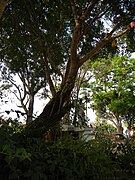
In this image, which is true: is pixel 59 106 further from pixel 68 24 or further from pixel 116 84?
pixel 116 84

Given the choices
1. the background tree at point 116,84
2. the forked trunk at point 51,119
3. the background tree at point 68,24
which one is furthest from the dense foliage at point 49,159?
the background tree at point 116,84

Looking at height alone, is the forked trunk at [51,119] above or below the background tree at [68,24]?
below

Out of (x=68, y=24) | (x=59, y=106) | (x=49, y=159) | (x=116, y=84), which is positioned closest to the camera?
(x=49, y=159)

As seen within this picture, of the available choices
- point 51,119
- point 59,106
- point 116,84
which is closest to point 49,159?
point 51,119

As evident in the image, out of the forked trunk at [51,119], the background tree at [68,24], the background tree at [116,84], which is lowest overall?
the forked trunk at [51,119]

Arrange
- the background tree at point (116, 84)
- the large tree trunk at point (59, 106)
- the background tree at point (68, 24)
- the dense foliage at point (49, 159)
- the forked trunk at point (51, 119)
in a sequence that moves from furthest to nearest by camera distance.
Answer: the background tree at point (116, 84) → the background tree at point (68, 24) → the large tree trunk at point (59, 106) → the forked trunk at point (51, 119) → the dense foliage at point (49, 159)

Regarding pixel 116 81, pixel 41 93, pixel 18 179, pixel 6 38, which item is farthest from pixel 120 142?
pixel 116 81

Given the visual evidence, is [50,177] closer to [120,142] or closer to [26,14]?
[120,142]

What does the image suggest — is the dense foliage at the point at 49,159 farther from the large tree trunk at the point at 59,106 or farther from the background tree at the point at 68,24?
the background tree at the point at 68,24

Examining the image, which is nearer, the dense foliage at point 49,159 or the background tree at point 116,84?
the dense foliage at point 49,159

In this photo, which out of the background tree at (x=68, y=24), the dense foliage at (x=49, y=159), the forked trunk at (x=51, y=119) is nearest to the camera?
the dense foliage at (x=49, y=159)

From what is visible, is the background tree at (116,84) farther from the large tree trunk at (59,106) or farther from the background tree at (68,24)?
the large tree trunk at (59,106)

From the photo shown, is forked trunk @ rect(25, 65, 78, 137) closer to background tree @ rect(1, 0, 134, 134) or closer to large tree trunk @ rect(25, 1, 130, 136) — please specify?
large tree trunk @ rect(25, 1, 130, 136)

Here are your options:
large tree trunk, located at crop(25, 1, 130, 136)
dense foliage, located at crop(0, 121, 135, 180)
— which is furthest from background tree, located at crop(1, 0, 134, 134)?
dense foliage, located at crop(0, 121, 135, 180)
